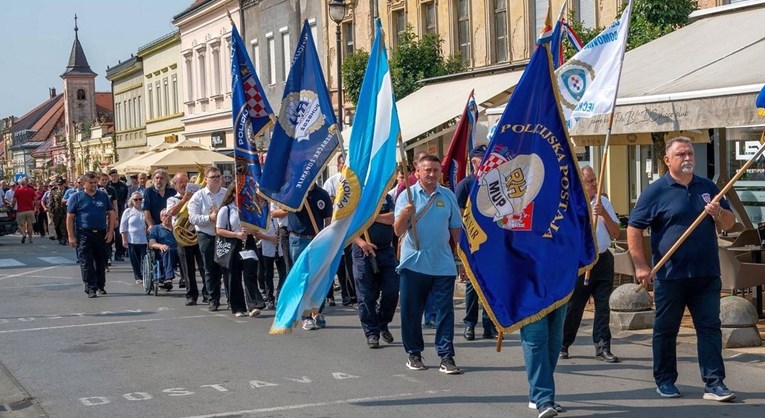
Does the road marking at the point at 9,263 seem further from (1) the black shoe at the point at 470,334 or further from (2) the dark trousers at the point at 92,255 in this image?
(1) the black shoe at the point at 470,334

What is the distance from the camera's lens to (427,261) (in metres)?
10.0

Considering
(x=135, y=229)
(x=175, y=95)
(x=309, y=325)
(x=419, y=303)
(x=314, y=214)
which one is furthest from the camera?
(x=175, y=95)

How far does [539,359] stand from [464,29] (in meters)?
21.1

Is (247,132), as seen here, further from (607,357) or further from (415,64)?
(415,64)

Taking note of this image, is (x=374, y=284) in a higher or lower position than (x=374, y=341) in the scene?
higher

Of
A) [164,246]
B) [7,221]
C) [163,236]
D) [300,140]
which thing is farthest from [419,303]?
[7,221]

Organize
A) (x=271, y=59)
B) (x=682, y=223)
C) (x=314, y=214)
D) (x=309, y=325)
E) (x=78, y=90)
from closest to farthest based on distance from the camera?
(x=682, y=223), (x=314, y=214), (x=309, y=325), (x=271, y=59), (x=78, y=90)

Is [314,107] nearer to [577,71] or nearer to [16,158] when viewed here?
[577,71]

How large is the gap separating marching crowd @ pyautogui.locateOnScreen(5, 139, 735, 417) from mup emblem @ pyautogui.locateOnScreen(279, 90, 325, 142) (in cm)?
92

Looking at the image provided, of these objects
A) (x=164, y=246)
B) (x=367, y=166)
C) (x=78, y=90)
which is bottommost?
(x=164, y=246)

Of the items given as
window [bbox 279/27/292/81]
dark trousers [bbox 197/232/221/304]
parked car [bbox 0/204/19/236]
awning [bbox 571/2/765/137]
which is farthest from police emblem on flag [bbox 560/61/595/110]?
window [bbox 279/27/292/81]

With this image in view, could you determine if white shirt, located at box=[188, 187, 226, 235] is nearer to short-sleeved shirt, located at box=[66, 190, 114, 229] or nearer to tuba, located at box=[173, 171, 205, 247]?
tuba, located at box=[173, 171, 205, 247]

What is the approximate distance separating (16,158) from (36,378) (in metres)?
141

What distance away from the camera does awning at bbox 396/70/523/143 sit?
2092cm
